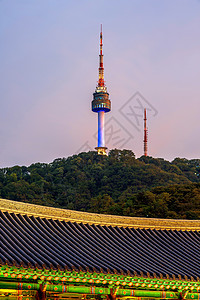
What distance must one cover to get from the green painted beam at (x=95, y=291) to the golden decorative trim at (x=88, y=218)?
2.86m

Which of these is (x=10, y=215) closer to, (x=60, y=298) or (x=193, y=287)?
(x=60, y=298)

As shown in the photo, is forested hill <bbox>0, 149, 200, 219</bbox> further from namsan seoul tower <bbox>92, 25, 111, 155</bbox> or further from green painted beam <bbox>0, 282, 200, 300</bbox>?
green painted beam <bbox>0, 282, 200, 300</bbox>

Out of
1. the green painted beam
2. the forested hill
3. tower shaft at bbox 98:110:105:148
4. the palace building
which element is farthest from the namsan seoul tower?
the green painted beam

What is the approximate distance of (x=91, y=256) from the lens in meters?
15.9

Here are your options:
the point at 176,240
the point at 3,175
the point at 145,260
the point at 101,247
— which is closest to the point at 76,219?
the point at 101,247

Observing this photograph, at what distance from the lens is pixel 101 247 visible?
17.2m

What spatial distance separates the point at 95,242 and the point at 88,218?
113 centimetres

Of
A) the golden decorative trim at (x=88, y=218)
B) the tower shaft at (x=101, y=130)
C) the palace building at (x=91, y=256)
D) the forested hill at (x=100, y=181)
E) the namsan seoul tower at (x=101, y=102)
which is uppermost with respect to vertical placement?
the namsan seoul tower at (x=101, y=102)

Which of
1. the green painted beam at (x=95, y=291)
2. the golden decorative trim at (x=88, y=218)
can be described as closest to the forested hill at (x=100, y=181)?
the golden decorative trim at (x=88, y=218)

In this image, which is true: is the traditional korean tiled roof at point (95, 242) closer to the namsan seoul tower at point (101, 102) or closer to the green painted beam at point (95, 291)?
the green painted beam at point (95, 291)

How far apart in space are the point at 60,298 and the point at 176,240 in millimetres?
6620

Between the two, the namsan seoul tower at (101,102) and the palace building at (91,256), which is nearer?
the palace building at (91,256)

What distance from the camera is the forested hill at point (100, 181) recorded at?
203ft

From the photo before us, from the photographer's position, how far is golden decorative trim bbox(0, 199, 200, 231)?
16.1 meters
